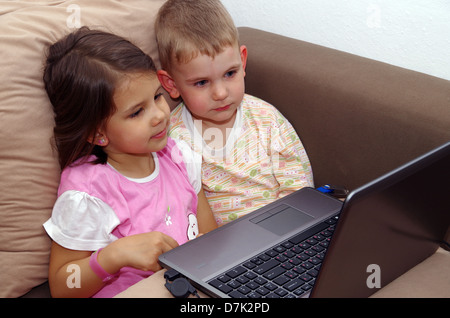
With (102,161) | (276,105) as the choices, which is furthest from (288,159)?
(102,161)

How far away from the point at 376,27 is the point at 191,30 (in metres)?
0.50

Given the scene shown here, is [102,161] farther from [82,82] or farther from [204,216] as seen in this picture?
[204,216]

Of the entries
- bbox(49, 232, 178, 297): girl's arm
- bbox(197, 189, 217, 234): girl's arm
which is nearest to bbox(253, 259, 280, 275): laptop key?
bbox(49, 232, 178, 297): girl's arm

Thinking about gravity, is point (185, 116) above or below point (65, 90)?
below

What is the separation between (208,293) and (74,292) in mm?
305

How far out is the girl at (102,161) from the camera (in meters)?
0.96

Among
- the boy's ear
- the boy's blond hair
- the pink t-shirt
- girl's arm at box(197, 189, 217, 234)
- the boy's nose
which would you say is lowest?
girl's arm at box(197, 189, 217, 234)

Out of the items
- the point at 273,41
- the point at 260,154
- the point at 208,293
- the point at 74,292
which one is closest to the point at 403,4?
the point at 273,41

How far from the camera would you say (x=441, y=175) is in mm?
754

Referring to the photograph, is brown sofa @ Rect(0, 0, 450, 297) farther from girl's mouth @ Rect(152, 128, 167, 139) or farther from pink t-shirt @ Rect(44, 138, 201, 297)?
girl's mouth @ Rect(152, 128, 167, 139)

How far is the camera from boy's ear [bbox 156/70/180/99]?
1.21 metres

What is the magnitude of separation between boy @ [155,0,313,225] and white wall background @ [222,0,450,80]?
0.29m

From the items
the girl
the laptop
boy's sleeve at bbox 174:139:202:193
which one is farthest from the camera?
boy's sleeve at bbox 174:139:202:193

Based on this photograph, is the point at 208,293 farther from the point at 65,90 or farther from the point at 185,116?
the point at 185,116
